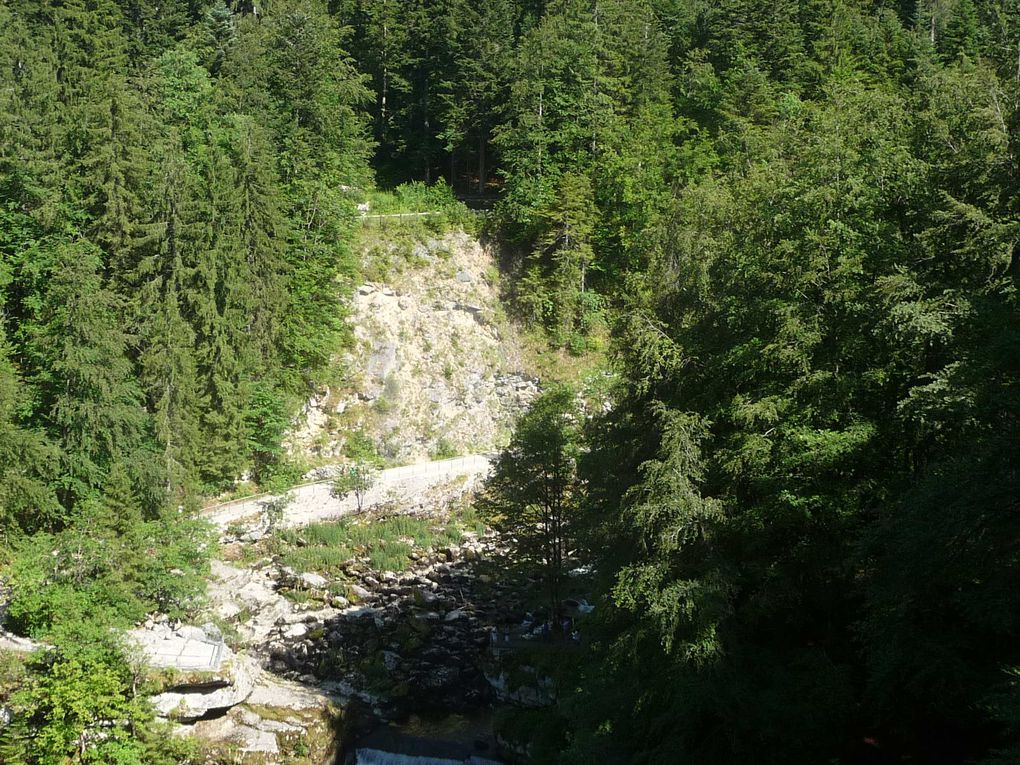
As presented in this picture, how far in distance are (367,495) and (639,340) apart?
1824 cm

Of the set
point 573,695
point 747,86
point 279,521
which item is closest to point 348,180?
point 279,521

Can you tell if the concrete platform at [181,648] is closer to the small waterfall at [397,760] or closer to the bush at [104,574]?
the bush at [104,574]

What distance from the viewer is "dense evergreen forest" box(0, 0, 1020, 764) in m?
12.9

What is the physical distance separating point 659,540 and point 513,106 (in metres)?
30.6

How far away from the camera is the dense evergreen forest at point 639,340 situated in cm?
1294

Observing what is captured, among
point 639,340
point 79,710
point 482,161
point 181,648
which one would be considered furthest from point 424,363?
point 639,340

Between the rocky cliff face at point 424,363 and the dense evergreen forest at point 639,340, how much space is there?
1452mm

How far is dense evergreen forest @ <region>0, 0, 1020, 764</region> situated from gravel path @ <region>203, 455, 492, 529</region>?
1.30m

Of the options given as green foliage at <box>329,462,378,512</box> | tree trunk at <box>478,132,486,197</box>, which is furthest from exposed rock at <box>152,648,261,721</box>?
tree trunk at <box>478,132,486,197</box>

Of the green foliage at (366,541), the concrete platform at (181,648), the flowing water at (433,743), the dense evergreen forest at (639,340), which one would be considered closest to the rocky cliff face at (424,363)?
the dense evergreen forest at (639,340)

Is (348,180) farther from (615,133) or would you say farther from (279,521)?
(279,521)

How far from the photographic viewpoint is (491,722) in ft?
67.0

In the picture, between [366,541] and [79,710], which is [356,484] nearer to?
[366,541]

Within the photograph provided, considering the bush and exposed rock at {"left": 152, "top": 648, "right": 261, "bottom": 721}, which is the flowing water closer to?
exposed rock at {"left": 152, "top": 648, "right": 261, "bottom": 721}
